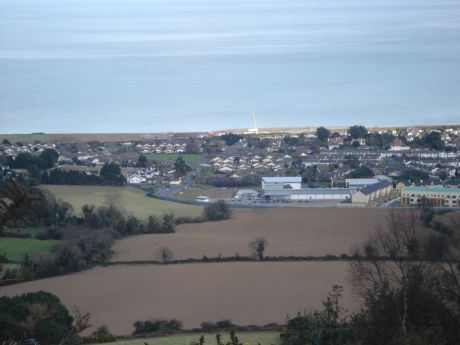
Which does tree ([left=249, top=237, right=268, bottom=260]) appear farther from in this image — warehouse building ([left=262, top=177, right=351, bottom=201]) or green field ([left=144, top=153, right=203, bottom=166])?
green field ([left=144, top=153, right=203, bottom=166])

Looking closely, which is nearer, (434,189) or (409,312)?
(409,312)

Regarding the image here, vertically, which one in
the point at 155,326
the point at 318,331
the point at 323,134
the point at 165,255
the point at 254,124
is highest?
the point at 254,124

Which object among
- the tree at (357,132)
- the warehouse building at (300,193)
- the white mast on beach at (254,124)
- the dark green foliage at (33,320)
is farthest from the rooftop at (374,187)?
the dark green foliage at (33,320)

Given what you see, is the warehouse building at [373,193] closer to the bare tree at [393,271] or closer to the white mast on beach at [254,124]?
the bare tree at [393,271]

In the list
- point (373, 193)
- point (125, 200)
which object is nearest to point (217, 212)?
point (125, 200)

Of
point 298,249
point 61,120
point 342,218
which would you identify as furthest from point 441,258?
point 61,120

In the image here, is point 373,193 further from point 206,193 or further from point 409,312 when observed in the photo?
point 409,312

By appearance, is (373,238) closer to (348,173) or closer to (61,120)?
(348,173)
